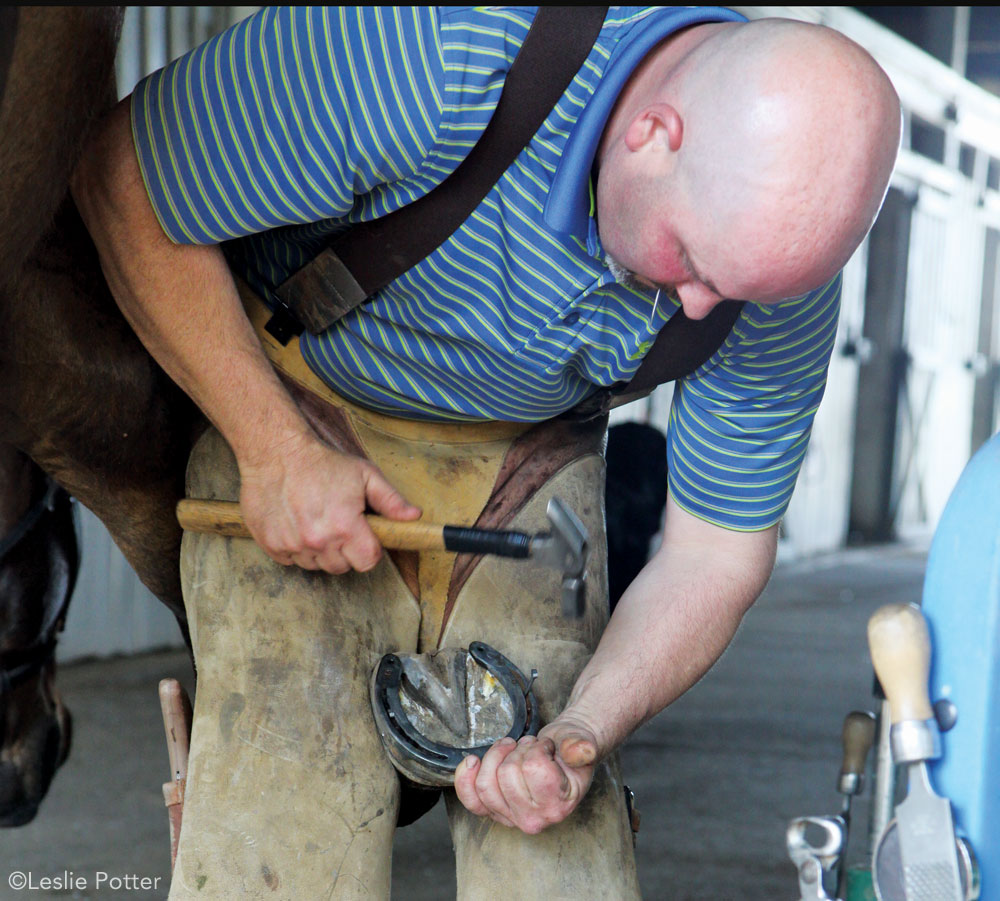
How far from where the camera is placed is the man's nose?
4.20 feet

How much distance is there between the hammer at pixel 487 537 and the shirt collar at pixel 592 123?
31cm

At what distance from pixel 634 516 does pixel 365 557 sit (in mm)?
807

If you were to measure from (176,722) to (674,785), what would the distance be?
1768mm

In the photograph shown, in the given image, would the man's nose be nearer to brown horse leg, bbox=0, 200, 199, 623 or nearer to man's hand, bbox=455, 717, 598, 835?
man's hand, bbox=455, 717, 598, 835

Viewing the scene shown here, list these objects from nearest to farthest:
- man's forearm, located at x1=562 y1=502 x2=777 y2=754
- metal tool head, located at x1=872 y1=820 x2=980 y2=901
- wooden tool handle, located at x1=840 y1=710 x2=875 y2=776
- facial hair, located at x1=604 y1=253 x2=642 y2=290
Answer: metal tool head, located at x1=872 y1=820 x2=980 y2=901 < wooden tool handle, located at x1=840 y1=710 x2=875 y2=776 < facial hair, located at x1=604 y1=253 x2=642 y2=290 < man's forearm, located at x1=562 y1=502 x2=777 y2=754

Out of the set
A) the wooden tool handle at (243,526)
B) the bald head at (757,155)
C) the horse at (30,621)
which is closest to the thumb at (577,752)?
the wooden tool handle at (243,526)

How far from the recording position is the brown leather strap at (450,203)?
1.24 m

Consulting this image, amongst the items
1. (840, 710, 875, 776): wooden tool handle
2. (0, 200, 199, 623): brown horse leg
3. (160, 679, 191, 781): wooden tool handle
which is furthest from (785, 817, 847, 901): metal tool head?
(0, 200, 199, 623): brown horse leg

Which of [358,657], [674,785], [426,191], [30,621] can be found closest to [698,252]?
[426,191]

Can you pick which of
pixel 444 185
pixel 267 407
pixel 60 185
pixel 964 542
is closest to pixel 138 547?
pixel 267 407

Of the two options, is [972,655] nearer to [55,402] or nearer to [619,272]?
[619,272]

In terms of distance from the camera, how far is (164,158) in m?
1.29

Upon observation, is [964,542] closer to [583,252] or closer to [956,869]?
[956,869]

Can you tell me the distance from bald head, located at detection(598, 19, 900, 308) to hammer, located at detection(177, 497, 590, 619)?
0.29 m
